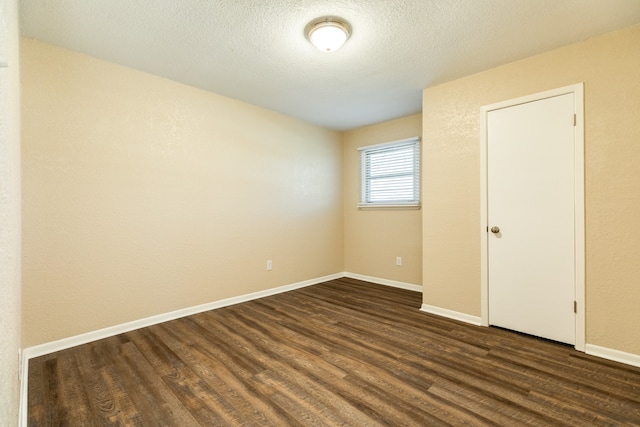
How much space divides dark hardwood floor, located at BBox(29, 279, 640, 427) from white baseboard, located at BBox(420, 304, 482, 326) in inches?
4.0

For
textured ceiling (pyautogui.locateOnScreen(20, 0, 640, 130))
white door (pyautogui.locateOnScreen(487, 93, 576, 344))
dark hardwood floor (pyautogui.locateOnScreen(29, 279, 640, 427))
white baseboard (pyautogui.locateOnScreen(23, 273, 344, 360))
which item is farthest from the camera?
white door (pyautogui.locateOnScreen(487, 93, 576, 344))

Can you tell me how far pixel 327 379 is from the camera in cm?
191

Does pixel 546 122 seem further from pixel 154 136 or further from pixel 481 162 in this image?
pixel 154 136

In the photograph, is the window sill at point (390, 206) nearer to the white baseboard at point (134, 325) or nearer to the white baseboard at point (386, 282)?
the white baseboard at point (386, 282)

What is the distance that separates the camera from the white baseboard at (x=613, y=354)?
6.80 ft

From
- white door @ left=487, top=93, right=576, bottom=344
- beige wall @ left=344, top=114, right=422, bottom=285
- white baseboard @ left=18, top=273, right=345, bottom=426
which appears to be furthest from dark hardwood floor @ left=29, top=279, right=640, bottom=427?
beige wall @ left=344, top=114, right=422, bottom=285

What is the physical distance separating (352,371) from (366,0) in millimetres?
2461

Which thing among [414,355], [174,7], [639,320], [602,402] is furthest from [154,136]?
[639,320]

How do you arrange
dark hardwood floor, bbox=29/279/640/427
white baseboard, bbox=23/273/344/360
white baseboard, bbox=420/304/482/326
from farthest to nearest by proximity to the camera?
1. white baseboard, bbox=420/304/482/326
2. white baseboard, bbox=23/273/344/360
3. dark hardwood floor, bbox=29/279/640/427

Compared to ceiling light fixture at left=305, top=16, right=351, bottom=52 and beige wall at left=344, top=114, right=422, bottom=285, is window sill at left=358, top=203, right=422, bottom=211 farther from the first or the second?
ceiling light fixture at left=305, top=16, right=351, bottom=52

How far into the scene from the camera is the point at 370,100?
3498 millimetres

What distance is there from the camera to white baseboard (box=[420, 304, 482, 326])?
2822 millimetres

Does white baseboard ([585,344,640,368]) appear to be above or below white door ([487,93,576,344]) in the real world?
below

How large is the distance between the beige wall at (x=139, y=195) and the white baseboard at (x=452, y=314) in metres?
1.86
